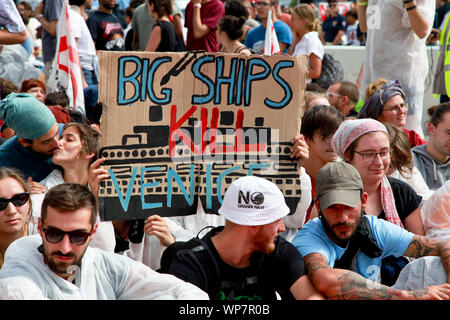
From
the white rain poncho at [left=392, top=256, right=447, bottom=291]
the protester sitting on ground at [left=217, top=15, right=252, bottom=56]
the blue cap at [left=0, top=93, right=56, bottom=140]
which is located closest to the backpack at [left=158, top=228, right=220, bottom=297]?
the white rain poncho at [left=392, top=256, right=447, bottom=291]

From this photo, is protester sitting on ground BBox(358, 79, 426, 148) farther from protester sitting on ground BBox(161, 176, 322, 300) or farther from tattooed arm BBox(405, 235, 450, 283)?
protester sitting on ground BBox(161, 176, 322, 300)

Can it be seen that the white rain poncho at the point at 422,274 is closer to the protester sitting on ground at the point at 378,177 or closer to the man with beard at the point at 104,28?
the protester sitting on ground at the point at 378,177

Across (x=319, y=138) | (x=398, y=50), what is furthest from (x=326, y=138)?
(x=398, y=50)

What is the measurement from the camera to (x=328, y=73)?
27.1 ft

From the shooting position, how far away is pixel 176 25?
942 cm

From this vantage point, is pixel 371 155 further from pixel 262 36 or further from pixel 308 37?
pixel 262 36

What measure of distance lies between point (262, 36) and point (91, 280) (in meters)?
6.05

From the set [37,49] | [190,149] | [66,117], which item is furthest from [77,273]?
[37,49]

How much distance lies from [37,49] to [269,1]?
4884 millimetres

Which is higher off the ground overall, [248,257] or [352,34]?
[352,34]

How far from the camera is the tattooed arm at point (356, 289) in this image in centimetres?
343

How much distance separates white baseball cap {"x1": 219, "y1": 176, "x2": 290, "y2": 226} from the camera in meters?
3.50

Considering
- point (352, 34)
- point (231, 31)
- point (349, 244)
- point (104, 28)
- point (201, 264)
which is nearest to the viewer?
point (201, 264)
